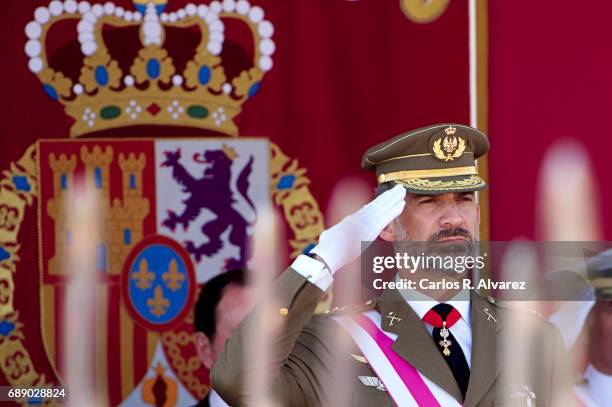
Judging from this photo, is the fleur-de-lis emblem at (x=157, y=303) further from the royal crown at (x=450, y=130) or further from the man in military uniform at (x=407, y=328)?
the royal crown at (x=450, y=130)

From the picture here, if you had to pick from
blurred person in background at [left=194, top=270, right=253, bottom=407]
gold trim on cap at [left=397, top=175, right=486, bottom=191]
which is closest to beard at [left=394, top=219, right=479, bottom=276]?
gold trim on cap at [left=397, top=175, right=486, bottom=191]

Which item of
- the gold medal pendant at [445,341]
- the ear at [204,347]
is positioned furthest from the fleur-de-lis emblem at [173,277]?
the gold medal pendant at [445,341]

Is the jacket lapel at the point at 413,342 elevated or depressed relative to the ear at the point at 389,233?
depressed

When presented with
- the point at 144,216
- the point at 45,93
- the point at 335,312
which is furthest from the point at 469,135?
the point at 45,93

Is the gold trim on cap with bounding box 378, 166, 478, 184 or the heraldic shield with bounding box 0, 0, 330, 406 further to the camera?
the heraldic shield with bounding box 0, 0, 330, 406

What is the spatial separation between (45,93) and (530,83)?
5.63ft

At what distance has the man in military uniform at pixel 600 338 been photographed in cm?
272

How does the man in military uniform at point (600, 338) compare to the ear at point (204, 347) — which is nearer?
the man in military uniform at point (600, 338)

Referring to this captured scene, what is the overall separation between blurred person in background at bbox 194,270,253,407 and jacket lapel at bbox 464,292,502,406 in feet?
3.95

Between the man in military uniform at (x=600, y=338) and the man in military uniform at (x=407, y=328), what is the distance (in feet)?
0.37

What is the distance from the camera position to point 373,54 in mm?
4141

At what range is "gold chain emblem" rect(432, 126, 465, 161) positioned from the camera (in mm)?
3256

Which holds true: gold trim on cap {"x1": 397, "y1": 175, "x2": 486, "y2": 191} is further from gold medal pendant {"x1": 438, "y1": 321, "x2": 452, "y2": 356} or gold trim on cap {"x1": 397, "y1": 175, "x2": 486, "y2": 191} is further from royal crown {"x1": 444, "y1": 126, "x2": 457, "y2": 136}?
gold medal pendant {"x1": 438, "y1": 321, "x2": 452, "y2": 356}

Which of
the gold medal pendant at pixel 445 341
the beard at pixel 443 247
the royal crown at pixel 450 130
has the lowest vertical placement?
the gold medal pendant at pixel 445 341
